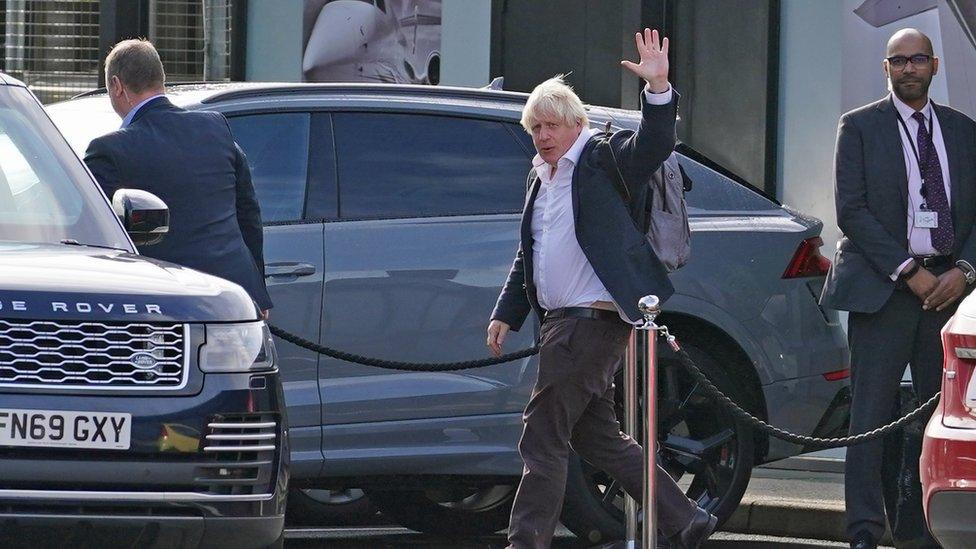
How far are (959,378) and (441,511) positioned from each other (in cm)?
332

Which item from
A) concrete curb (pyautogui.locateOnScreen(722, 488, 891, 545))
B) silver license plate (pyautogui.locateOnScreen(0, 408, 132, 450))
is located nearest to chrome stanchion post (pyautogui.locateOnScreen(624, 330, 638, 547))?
concrete curb (pyautogui.locateOnScreen(722, 488, 891, 545))

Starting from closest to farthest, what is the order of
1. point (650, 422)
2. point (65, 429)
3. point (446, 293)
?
point (65, 429), point (650, 422), point (446, 293)

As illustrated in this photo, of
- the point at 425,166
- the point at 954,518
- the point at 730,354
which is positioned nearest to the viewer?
the point at 954,518

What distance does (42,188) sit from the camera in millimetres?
6223

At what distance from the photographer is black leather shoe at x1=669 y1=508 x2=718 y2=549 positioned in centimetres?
702

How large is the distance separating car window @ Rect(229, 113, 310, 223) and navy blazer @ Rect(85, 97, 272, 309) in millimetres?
548

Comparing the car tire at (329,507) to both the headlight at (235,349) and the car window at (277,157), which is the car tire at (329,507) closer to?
the car window at (277,157)

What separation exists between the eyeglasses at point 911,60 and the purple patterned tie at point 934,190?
241mm

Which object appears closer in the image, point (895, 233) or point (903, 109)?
point (895, 233)

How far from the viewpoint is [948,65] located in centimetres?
1153

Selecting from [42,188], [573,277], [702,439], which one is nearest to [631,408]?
[573,277]

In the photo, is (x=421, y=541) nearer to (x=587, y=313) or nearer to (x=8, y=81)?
(x=587, y=313)

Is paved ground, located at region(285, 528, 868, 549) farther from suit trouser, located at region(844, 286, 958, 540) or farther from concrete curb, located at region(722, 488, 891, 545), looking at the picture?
suit trouser, located at region(844, 286, 958, 540)

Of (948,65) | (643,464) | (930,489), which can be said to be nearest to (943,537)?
(930,489)
